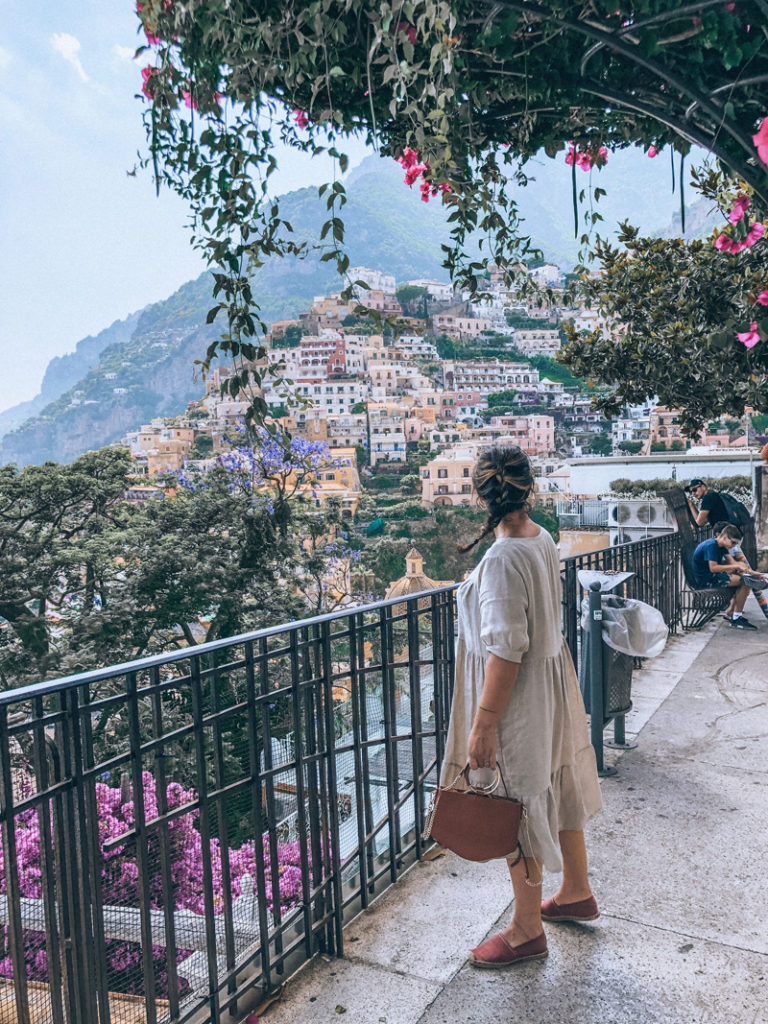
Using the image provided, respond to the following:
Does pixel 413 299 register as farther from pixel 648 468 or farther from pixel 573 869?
pixel 573 869

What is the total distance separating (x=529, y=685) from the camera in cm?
199

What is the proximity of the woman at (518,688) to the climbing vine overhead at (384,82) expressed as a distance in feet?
2.27

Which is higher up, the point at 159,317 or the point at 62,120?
the point at 62,120

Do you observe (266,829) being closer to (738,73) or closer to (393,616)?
(393,616)

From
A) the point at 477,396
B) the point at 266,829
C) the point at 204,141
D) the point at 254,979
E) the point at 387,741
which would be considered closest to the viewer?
the point at 204,141

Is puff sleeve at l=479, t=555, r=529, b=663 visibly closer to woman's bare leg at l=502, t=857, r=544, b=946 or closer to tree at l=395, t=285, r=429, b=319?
woman's bare leg at l=502, t=857, r=544, b=946

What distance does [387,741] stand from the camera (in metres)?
2.56

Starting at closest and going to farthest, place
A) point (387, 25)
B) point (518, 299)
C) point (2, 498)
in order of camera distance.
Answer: point (387, 25) → point (518, 299) → point (2, 498)

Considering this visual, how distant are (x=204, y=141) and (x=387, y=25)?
1.83ft

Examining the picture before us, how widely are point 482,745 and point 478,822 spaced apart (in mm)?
206

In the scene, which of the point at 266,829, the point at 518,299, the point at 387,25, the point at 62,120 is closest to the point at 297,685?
the point at 266,829

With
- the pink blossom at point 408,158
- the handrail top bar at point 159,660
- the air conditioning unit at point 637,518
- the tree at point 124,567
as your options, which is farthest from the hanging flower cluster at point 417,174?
the tree at point 124,567

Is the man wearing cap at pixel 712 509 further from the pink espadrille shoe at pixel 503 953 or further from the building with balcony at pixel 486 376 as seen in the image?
the building with balcony at pixel 486 376

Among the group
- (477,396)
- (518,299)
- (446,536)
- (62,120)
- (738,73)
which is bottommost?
(446,536)
